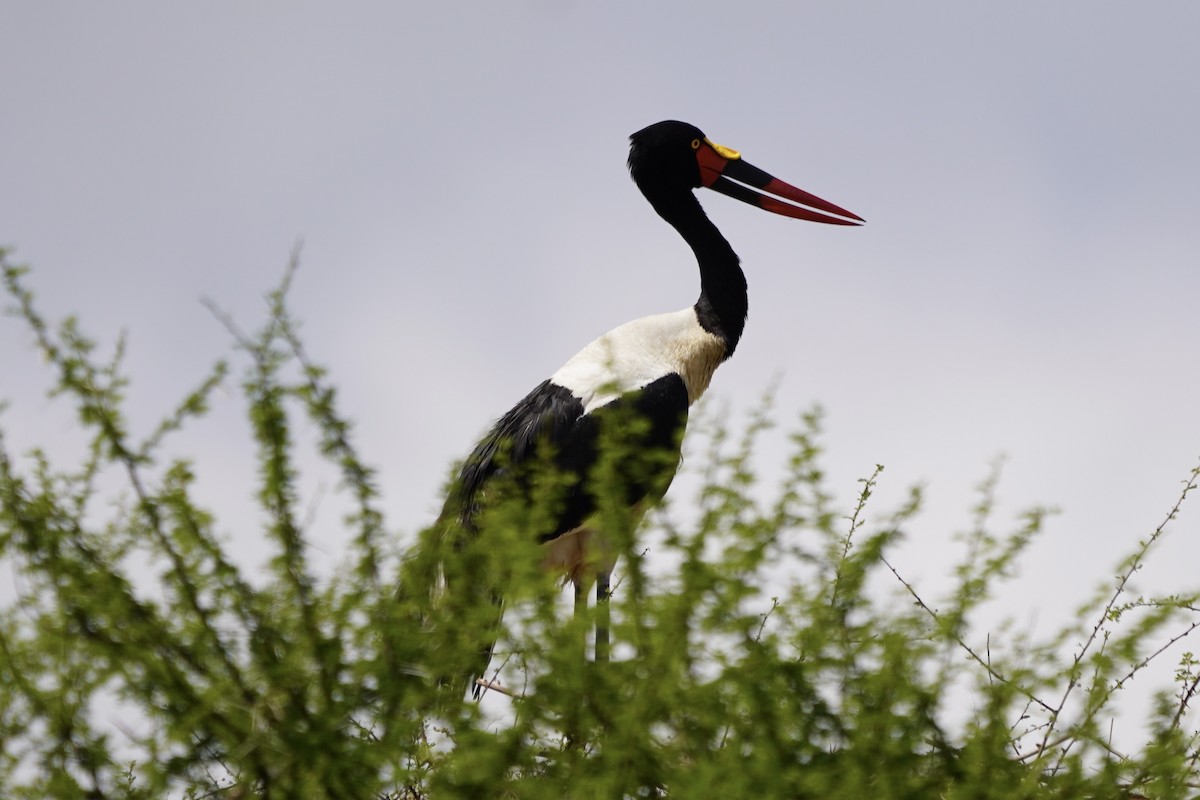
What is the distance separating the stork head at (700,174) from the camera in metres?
7.65

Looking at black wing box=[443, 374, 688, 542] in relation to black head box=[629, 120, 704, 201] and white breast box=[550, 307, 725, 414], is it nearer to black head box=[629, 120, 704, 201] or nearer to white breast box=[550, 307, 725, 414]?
white breast box=[550, 307, 725, 414]

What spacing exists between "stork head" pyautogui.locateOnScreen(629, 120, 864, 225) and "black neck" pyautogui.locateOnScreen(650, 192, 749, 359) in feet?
0.39

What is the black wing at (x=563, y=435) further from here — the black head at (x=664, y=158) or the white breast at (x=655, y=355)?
the black head at (x=664, y=158)

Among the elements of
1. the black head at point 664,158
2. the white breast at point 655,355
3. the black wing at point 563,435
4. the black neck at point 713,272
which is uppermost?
the black head at point 664,158

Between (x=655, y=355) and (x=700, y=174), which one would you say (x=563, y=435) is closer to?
(x=655, y=355)

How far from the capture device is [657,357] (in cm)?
687

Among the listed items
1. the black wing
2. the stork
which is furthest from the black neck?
the black wing

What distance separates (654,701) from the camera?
2398 mm

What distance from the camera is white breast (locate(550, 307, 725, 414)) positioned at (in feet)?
21.6

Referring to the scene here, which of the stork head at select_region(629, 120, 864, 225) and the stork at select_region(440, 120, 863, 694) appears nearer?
the stork at select_region(440, 120, 863, 694)

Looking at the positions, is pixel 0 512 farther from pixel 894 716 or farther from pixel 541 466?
pixel 894 716

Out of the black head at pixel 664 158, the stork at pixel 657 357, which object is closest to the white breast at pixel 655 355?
the stork at pixel 657 357

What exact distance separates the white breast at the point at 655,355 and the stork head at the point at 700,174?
0.80 meters

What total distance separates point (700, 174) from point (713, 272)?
71 centimetres
